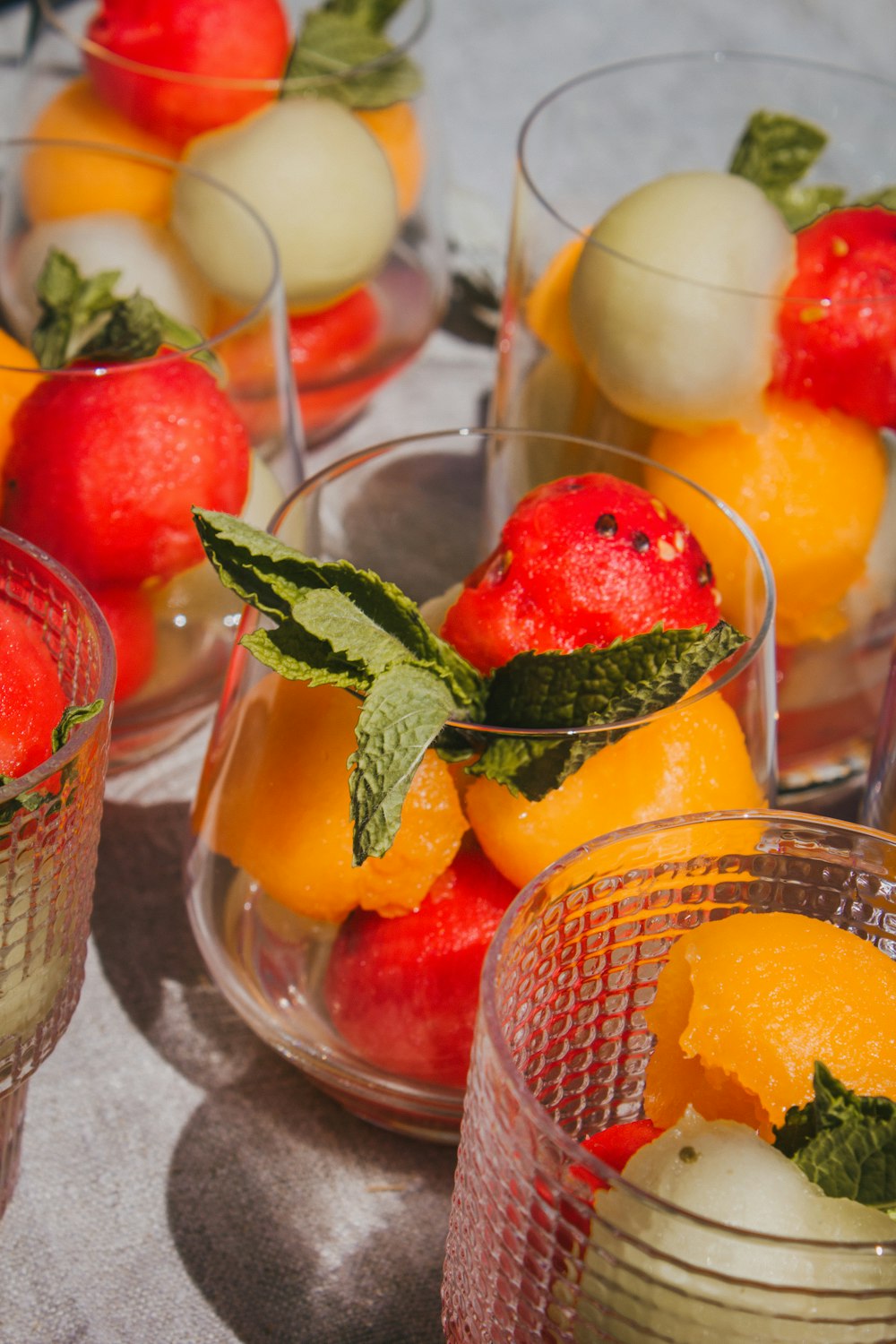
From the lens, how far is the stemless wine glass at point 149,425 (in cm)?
57

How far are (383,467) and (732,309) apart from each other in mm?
150

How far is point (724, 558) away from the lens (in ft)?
1.74

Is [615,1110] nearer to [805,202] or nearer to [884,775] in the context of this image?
[884,775]

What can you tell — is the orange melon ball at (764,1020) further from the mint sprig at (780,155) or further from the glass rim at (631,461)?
the mint sprig at (780,155)

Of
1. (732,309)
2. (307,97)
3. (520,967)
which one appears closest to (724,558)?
→ (732,309)

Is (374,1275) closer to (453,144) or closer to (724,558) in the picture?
(724,558)

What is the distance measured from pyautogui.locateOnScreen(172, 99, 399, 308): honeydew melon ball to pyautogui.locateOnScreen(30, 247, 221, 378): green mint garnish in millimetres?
82

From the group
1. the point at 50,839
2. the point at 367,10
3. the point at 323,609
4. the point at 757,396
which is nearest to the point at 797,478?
the point at 757,396

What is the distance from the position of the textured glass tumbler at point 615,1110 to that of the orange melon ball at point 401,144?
0.55 metres

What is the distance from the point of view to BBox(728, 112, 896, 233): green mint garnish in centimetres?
69

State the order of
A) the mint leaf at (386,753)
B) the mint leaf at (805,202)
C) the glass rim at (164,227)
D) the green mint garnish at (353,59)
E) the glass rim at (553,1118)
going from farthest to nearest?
1. the green mint garnish at (353,59)
2. the mint leaf at (805,202)
3. the glass rim at (164,227)
4. the mint leaf at (386,753)
5. the glass rim at (553,1118)

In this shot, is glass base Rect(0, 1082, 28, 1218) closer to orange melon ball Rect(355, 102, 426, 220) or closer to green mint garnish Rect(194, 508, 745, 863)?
green mint garnish Rect(194, 508, 745, 863)

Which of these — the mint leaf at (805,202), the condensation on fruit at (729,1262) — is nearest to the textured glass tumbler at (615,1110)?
the condensation on fruit at (729,1262)

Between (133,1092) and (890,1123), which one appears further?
(133,1092)
